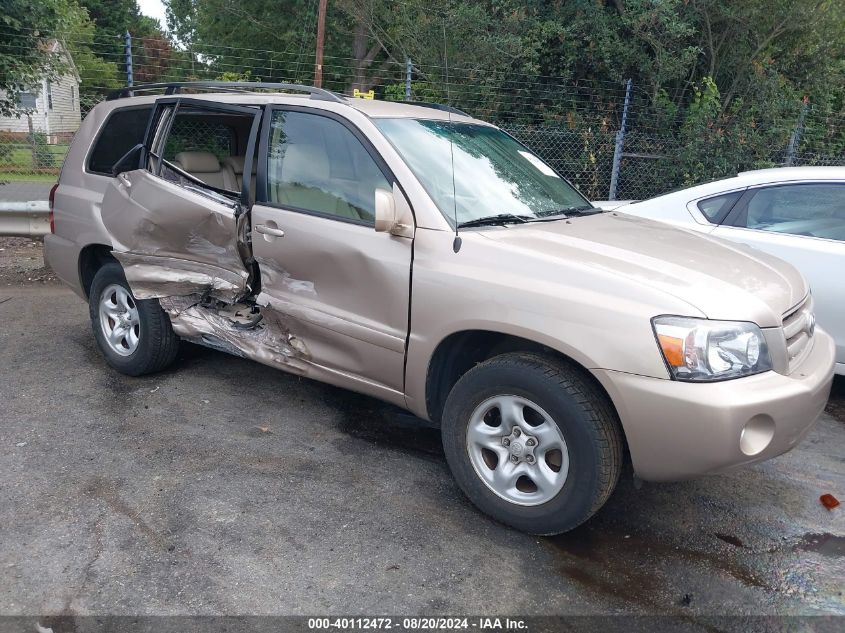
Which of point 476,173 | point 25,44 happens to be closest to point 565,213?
point 476,173

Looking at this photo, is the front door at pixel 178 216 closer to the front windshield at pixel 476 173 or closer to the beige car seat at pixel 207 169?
the beige car seat at pixel 207 169

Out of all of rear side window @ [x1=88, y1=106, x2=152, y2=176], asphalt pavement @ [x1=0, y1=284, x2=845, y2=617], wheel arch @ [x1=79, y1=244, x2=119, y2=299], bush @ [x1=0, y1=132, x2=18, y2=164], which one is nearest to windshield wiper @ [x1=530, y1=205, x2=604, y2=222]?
asphalt pavement @ [x1=0, y1=284, x2=845, y2=617]

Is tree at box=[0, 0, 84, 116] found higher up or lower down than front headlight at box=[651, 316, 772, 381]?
higher up

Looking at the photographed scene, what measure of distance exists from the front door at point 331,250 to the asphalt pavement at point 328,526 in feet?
2.04

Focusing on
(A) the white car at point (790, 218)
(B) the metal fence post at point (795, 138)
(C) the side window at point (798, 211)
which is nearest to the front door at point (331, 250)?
(A) the white car at point (790, 218)

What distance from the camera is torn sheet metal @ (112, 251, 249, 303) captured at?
4.35 metres

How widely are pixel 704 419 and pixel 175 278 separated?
320 centimetres

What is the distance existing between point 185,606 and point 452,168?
2419 millimetres

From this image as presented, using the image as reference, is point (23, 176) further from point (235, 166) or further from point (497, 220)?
point (497, 220)

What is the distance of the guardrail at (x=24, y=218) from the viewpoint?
7977mm

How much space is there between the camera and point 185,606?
A: 109 inches

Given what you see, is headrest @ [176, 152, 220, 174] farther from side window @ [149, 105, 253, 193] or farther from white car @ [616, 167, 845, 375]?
white car @ [616, 167, 845, 375]

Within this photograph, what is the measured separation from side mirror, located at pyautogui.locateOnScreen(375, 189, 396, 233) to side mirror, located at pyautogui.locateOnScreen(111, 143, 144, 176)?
6.85 ft

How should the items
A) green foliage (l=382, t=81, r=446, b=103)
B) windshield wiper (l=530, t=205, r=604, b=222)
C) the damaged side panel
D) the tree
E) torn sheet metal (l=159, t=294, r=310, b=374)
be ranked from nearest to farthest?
windshield wiper (l=530, t=205, r=604, b=222)
torn sheet metal (l=159, t=294, r=310, b=374)
the damaged side panel
the tree
green foliage (l=382, t=81, r=446, b=103)
